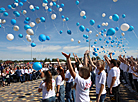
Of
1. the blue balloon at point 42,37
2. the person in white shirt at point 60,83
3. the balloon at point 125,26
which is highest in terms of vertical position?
the balloon at point 125,26

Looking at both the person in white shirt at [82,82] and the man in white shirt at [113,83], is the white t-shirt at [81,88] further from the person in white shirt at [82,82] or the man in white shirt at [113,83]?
the man in white shirt at [113,83]

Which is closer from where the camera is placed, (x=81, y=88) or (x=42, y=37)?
(x=81, y=88)

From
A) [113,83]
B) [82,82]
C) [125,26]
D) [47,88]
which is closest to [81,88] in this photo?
[82,82]

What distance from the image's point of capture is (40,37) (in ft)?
16.2

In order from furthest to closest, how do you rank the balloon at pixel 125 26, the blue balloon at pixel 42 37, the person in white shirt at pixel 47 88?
the balloon at pixel 125 26, the blue balloon at pixel 42 37, the person in white shirt at pixel 47 88

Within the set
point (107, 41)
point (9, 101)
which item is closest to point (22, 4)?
point (9, 101)

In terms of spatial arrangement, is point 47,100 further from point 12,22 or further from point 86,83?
point 12,22

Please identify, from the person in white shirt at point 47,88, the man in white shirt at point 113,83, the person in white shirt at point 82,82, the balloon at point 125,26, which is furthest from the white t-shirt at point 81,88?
the balloon at point 125,26

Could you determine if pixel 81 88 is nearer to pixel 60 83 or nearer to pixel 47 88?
pixel 47 88

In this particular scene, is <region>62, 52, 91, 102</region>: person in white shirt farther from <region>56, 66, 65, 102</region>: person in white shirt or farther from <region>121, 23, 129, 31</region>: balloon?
<region>121, 23, 129, 31</region>: balloon

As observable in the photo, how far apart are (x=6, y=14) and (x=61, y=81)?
199 inches

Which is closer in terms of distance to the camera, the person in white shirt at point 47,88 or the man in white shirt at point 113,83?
the person in white shirt at point 47,88

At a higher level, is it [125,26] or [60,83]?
A: [125,26]

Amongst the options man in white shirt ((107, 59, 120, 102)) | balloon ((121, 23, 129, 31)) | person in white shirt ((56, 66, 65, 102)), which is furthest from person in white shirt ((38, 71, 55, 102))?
balloon ((121, 23, 129, 31))
